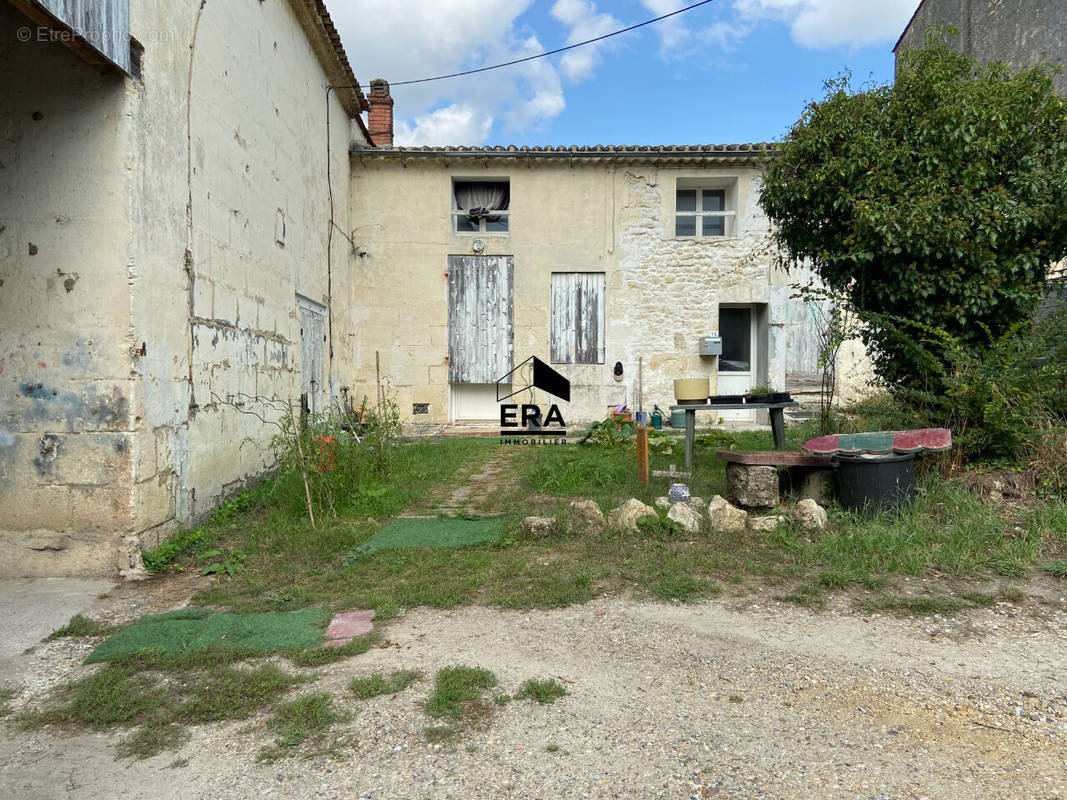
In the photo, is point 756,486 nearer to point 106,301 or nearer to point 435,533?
point 435,533

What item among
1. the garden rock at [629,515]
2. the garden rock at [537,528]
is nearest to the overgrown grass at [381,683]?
the garden rock at [537,528]

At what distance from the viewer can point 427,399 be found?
12414mm

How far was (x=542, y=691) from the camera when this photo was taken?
254cm

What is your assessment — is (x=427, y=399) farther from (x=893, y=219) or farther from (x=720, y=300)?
(x=893, y=219)

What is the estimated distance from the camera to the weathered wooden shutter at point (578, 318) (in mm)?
12375

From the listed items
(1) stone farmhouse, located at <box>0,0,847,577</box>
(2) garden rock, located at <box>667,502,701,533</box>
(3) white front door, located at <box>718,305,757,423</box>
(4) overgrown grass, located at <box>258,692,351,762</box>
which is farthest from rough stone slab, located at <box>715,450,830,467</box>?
(3) white front door, located at <box>718,305,757,423</box>

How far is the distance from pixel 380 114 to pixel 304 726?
527 inches

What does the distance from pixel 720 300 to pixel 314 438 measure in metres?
9.12

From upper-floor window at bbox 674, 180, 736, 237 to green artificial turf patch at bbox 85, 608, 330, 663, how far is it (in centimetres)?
1121

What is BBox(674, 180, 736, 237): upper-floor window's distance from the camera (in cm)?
1270

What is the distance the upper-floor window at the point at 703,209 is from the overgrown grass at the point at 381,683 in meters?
11.5

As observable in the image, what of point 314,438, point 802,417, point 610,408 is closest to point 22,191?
point 314,438

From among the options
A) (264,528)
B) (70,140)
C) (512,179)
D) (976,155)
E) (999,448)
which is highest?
(512,179)

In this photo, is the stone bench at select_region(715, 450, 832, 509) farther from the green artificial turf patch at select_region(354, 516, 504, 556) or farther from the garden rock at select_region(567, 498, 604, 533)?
the green artificial turf patch at select_region(354, 516, 504, 556)
